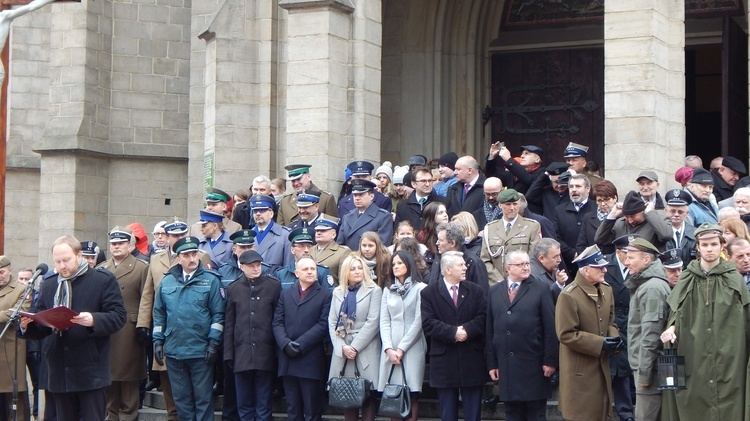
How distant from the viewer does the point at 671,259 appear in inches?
436

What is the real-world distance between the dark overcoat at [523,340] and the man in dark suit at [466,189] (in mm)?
2153

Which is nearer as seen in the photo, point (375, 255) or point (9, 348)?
point (375, 255)

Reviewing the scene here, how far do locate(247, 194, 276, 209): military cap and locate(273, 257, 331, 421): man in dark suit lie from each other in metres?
1.33

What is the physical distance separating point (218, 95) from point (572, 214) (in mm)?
5706

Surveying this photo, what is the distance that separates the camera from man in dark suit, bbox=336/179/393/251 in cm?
1380

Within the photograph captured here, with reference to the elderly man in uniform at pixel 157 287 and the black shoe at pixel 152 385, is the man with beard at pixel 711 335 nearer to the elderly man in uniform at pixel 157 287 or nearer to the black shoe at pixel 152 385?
the elderly man in uniform at pixel 157 287

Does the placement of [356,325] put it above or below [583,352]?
above

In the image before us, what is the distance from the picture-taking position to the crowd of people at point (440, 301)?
10898 mm

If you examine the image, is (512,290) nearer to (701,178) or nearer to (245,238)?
(701,178)

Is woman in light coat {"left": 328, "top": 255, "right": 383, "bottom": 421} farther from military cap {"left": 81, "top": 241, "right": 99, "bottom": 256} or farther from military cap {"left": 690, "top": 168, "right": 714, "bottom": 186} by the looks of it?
military cap {"left": 690, "top": 168, "right": 714, "bottom": 186}

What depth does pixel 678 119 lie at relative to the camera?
14.9 meters

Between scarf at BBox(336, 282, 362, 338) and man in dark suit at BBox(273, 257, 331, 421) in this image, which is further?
man in dark suit at BBox(273, 257, 331, 421)

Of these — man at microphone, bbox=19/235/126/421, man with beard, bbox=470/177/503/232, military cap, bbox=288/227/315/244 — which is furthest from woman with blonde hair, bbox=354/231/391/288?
man at microphone, bbox=19/235/126/421

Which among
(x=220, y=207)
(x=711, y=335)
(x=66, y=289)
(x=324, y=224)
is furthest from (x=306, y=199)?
(x=711, y=335)
